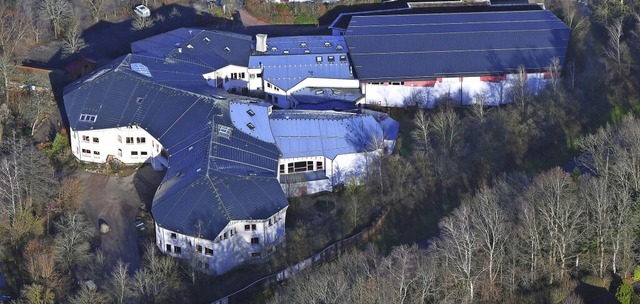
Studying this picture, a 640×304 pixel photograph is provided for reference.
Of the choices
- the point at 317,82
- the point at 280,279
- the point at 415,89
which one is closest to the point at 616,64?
the point at 415,89

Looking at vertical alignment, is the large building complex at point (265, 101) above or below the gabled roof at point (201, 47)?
below

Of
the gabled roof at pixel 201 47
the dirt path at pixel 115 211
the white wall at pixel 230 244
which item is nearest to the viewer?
the white wall at pixel 230 244

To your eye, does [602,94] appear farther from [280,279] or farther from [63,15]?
[63,15]

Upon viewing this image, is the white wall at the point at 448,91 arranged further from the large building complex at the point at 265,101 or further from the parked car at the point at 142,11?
the parked car at the point at 142,11

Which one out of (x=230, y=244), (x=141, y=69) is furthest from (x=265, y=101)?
(x=230, y=244)

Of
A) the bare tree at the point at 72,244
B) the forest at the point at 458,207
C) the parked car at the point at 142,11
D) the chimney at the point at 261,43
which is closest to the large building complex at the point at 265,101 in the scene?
the chimney at the point at 261,43
